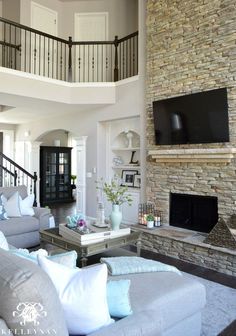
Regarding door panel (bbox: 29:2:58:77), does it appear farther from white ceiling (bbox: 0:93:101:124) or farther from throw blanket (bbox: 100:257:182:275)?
throw blanket (bbox: 100:257:182:275)

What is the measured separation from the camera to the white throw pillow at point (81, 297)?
1.42m

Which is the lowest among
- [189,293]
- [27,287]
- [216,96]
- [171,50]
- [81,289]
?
[189,293]

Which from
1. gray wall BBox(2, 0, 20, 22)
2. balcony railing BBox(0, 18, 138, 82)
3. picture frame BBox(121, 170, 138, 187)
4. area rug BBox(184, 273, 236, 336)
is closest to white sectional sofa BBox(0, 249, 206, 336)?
area rug BBox(184, 273, 236, 336)

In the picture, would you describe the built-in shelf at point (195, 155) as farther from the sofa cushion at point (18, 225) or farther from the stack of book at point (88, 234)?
the sofa cushion at point (18, 225)

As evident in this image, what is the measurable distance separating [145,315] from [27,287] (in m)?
0.72

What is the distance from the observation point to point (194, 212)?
4.89 m

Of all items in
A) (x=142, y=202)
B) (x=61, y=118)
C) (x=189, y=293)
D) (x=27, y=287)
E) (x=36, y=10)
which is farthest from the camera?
(x=61, y=118)

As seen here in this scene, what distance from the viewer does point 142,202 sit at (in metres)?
5.78

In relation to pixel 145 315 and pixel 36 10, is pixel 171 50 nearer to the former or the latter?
pixel 36 10

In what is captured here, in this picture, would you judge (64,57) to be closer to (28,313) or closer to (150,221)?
(150,221)

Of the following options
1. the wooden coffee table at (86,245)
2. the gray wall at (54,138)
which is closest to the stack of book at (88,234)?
the wooden coffee table at (86,245)

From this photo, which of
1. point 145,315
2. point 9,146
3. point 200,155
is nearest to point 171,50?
point 200,155

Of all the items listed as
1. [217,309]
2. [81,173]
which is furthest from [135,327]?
[81,173]

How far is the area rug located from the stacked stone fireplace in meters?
0.57
